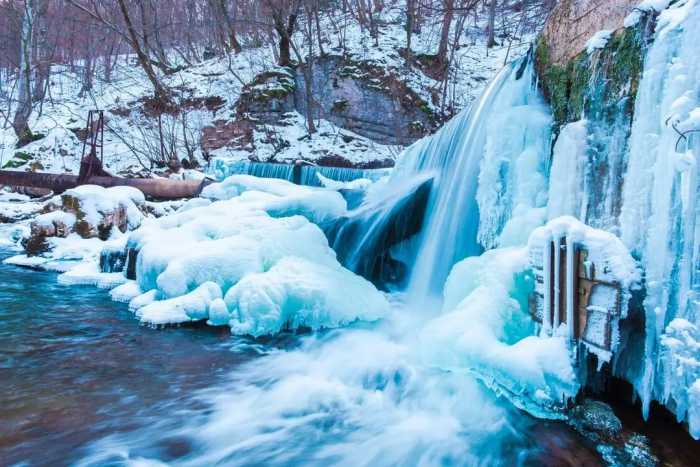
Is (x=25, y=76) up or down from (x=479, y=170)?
up

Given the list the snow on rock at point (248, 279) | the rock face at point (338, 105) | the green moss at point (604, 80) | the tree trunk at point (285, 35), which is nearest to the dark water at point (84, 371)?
the snow on rock at point (248, 279)

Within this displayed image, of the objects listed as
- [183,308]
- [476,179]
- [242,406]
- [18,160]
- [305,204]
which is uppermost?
[18,160]

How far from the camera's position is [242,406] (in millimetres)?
2768

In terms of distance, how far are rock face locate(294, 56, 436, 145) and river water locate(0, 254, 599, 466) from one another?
38.8 ft

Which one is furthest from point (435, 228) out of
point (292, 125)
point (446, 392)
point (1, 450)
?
point (292, 125)

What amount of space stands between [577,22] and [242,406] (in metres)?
4.11

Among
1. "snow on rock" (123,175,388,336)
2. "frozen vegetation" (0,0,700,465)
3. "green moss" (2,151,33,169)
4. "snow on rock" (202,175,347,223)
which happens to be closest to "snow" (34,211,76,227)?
A: "frozen vegetation" (0,0,700,465)

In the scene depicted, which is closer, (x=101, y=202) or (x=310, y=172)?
(x=101, y=202)

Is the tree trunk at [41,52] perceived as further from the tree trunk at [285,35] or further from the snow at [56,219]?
the snow at [56,219]

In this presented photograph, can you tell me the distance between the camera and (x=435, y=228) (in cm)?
530

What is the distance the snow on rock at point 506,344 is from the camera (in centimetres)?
247

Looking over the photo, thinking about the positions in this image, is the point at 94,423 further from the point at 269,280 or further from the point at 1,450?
the point at 269,280

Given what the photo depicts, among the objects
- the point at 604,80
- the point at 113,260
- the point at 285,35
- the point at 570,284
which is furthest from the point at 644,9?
the point at 285,35

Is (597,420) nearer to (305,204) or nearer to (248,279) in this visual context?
(248,279)
